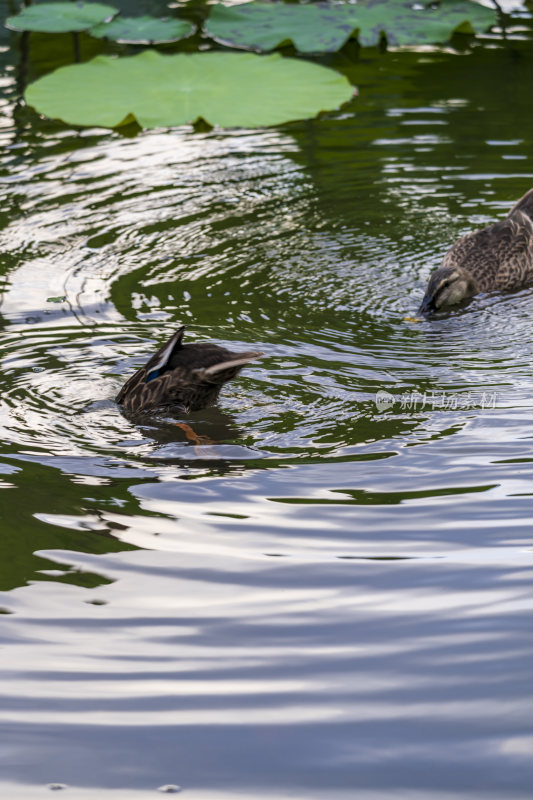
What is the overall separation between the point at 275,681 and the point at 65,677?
79 cm

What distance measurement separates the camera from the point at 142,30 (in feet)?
45.5

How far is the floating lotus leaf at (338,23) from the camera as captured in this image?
1330cm

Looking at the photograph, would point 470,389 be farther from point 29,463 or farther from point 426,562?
point 29,463

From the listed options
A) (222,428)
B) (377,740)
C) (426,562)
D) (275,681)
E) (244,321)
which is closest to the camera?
(377,740)

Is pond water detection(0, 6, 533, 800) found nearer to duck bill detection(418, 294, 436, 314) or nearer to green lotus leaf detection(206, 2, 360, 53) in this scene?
duck bill detection(418, 294, 436, 314)

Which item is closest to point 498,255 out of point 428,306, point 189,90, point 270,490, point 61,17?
point 428,306

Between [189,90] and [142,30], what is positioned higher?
[142,30]

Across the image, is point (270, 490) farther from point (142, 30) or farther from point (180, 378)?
point (142, 30)

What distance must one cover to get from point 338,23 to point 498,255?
6.12 m

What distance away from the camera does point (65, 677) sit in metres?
4.27

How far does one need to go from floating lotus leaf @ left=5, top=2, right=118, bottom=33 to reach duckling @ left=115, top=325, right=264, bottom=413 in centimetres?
835

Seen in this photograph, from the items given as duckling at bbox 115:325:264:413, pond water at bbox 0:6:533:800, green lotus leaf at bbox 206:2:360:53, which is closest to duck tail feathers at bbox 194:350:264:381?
duckling at bbox 115:325:264:413

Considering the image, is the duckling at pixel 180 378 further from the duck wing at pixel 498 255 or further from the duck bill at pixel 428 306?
the duck wing at pixel 498 255

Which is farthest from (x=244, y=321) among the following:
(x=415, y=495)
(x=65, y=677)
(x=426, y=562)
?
(x=65, y=677)
